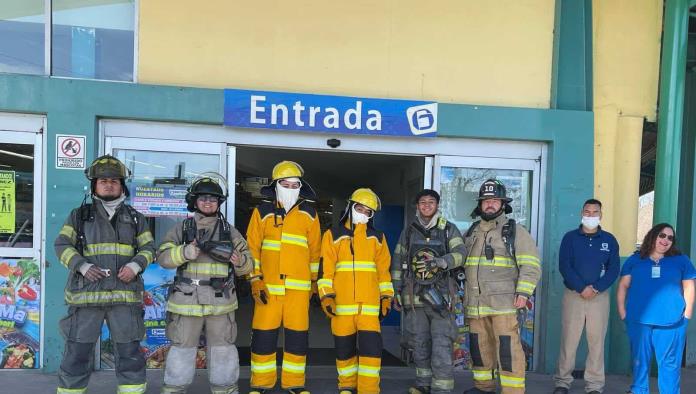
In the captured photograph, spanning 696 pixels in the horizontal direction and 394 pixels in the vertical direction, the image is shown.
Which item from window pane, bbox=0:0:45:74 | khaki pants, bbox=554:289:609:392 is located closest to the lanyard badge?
khaki pants, bbox=554:289:609:392

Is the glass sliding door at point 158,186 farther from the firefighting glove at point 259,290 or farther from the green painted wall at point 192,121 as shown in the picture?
the firefighting glove at point 259,290

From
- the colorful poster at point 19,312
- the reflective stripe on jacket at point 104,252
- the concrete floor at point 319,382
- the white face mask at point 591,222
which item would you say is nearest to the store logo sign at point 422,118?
the white face mask at point 591,222

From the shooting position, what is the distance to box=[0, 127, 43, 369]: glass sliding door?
5.10 metres

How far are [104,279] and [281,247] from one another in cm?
145

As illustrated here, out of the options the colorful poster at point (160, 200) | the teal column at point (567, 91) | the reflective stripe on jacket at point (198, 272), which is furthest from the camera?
the teal column at point (567, 91)

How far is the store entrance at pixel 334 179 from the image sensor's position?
6820 mm

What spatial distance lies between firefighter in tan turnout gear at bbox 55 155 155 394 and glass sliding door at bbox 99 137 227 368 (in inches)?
45.6

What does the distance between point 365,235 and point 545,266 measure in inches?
93.3

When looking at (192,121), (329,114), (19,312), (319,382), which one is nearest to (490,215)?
(329,114)

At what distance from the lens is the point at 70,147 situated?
16.6ft

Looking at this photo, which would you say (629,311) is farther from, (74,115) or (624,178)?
(74,115)

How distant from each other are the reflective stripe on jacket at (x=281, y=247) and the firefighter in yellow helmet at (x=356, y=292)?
0.62 feet

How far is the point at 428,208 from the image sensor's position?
4.69 metres

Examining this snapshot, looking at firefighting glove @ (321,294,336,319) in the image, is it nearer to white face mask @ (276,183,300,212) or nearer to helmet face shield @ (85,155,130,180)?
white face mask @ (276,183,300,212)
